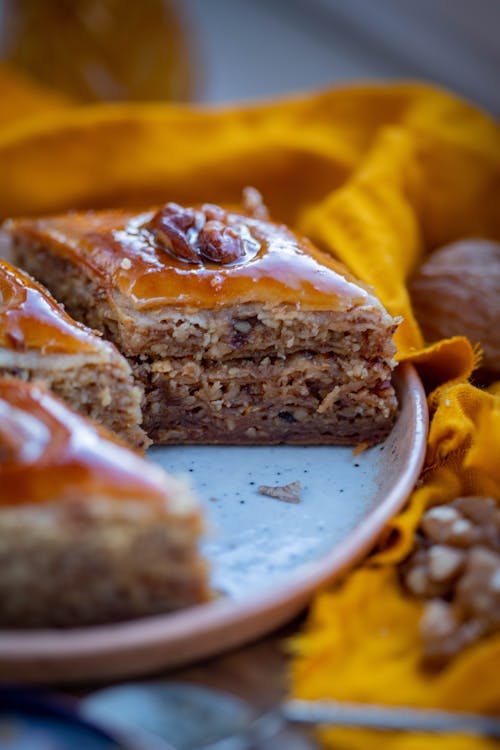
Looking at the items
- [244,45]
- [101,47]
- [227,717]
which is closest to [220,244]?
[227,717]

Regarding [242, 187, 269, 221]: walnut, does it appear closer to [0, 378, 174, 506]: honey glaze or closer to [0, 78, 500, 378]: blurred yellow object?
[0, 78, 500, 378]: blurred yellow object

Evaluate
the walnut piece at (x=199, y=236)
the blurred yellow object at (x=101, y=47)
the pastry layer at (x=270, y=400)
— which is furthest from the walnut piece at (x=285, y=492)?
the blurred yellow object at (x=101, y=47)

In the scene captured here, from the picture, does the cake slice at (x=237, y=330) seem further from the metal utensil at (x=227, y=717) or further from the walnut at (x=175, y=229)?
the metal utensil at (x=227, y=717)

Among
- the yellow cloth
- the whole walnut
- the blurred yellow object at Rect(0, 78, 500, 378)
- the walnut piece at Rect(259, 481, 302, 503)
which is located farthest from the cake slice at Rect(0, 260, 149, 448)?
the blurred yellow object at Rect(0, 78, 500, 378)

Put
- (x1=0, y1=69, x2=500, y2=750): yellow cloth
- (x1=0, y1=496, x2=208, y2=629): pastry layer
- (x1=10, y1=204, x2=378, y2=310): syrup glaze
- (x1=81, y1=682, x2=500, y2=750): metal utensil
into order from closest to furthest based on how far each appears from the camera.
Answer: (x1=81, y1=682, x2=500, y2=750): metal utensil
(x1=0, y1=496, x2=208, y2=629): pastry layer
(x1=10, y1=204, x2=378, y2=310): syrup glaze
(x1=0, y1=69, x2=500, y2=750): yellow cloth

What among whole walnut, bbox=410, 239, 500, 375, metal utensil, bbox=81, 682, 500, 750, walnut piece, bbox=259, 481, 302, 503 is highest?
whole walnut, bbox=410, 239, 500, 375

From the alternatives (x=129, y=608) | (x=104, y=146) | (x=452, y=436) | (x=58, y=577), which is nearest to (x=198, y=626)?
(x=129, y=608)

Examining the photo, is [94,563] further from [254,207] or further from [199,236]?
[254,207]
